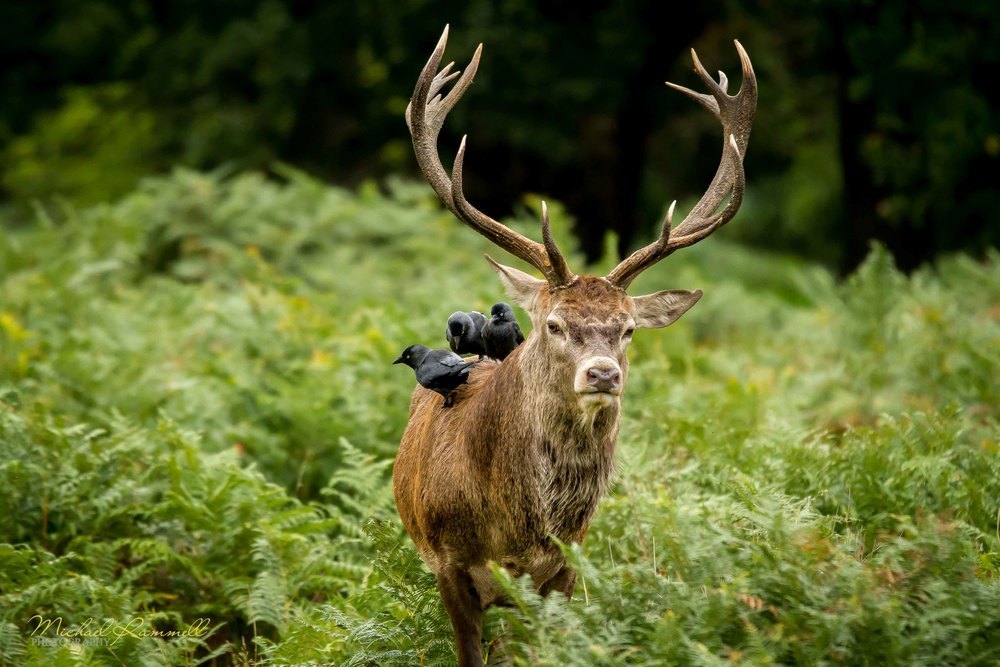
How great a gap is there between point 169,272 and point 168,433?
6833mm

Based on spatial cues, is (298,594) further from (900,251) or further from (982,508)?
(900,251)

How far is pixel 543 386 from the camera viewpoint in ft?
17.0

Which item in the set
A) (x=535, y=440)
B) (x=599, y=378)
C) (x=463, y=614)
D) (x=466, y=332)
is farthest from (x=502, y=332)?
(x=463, y=614)

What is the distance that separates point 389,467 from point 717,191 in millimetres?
3421

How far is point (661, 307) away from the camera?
18.3ft

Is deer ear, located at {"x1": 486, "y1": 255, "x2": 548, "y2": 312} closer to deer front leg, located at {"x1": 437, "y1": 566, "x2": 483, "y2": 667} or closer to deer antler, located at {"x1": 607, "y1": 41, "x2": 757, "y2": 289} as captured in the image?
deer antler, located at {"x1": 607, "y1": 41, "x2": 757, "y2": 289}

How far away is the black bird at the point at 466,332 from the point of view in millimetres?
6000

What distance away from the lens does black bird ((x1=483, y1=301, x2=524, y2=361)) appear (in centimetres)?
594

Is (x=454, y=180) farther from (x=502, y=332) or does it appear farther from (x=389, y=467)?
(x=389, y=467)

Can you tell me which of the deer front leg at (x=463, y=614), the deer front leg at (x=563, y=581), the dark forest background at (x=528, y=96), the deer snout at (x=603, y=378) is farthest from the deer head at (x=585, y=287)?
the dark forest background at (x=528, y=96)

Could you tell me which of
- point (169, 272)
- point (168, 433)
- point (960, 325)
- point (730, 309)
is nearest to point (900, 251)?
point (730, 309)

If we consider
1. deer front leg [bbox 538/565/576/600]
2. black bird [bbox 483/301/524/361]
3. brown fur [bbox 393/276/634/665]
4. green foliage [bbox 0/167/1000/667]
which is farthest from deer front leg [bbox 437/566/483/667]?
black bird [bbox 483/301/524/361]

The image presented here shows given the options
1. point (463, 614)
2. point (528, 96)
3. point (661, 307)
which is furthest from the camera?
point (528, 96)

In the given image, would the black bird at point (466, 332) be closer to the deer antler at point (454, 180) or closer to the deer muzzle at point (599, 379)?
the deer antler at point (454, 180)
